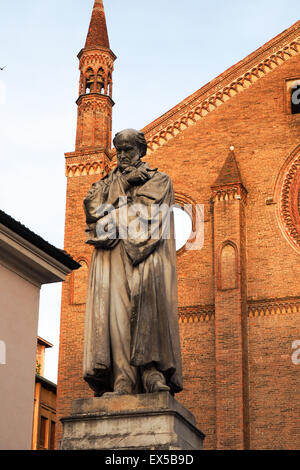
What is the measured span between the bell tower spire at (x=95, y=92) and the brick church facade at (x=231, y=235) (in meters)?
0.04

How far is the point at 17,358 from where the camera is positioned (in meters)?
14.1

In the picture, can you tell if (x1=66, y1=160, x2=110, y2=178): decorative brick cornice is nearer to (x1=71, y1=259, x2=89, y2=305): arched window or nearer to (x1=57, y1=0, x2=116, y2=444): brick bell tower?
(x1=57, y1=0, x2=116, y2=444): brick bell tower

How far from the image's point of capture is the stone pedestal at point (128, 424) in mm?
5121

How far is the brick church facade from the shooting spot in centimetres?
2153

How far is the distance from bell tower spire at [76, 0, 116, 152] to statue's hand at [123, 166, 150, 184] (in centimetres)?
1882

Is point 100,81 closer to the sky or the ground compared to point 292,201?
closer to the sky

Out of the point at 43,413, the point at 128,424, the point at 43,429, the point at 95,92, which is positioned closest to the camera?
the point at 128,424

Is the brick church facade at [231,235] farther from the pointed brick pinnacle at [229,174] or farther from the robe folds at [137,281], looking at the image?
the robe folds at [137,281]

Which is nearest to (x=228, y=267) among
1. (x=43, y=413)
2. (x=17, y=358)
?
(x=17, y=358)

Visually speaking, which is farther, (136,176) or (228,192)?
(228,192)

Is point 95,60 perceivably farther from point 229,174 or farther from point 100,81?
point 229,174

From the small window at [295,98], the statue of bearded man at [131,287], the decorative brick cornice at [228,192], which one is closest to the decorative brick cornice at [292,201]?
the decorative brick cornice at [228,192]

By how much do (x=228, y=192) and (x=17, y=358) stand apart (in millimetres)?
10511

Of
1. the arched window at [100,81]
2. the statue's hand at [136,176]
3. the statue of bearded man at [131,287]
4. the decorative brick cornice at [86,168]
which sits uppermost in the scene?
the arched window at [100,81]
